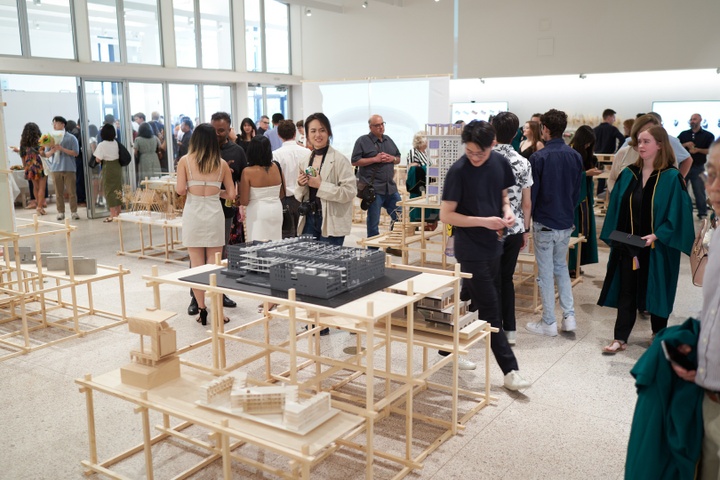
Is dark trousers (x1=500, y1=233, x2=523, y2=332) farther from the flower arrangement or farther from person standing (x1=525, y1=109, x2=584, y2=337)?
the flower arrangement

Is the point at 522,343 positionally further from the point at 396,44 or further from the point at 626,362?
the point at 396,44

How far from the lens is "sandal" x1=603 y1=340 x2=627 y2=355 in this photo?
4.34 metres

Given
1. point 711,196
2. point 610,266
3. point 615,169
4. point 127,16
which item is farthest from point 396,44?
point 711,196

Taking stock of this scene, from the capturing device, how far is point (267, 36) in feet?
47.8

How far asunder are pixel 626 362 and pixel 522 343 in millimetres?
695

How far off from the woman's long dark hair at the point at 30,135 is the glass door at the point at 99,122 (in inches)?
31.5

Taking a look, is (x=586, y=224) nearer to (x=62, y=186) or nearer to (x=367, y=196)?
(x=367, y=196)

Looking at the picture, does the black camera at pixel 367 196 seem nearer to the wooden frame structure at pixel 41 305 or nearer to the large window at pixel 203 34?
the wooden frame structure at pixel 41 305

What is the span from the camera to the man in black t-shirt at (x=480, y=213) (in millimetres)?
3465

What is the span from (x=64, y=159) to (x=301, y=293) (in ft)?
29.0

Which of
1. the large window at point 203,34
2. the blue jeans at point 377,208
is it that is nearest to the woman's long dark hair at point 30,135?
the large window at point 203,34

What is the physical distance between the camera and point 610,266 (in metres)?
4.51

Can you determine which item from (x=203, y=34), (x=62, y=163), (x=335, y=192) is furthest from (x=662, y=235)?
→ (x=203, y=34)

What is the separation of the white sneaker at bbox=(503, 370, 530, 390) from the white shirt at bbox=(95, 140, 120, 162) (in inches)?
315
